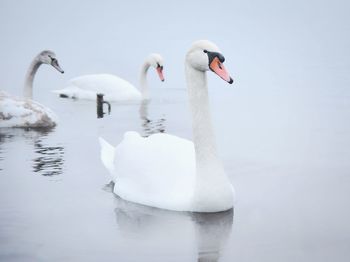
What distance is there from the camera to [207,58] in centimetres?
780

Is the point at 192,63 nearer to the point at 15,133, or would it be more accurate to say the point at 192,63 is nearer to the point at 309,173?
the point at 309,173

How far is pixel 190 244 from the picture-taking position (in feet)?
23.9

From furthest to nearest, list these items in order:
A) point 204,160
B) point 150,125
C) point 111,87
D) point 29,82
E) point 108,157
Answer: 1. point 111,87
2. point 29,82
3. point 150,125
4. point 108,157
5. point 204,160

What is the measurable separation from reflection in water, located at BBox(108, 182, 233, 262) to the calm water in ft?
0.04

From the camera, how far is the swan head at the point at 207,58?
7.75m

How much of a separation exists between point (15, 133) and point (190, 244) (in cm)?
845

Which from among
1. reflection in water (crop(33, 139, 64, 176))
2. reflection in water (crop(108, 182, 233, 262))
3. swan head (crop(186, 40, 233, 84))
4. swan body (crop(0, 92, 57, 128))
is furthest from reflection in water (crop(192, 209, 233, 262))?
swan body (crop(0, 92, 57, 128))

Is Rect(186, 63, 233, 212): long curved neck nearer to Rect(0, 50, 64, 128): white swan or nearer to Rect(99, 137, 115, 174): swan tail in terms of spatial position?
Rect(99, 137, 115, 174): swan tail

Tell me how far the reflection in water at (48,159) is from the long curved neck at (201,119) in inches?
134

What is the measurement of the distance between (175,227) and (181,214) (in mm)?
373

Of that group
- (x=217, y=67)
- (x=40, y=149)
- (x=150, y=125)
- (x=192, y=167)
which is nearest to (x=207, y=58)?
(x=217, y=67)

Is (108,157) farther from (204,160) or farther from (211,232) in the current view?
(211,232)

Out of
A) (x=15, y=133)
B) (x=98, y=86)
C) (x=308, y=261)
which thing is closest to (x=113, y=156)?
(x=308, y=261)

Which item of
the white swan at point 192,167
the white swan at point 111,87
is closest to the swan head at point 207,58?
the white swan at point 192,167
